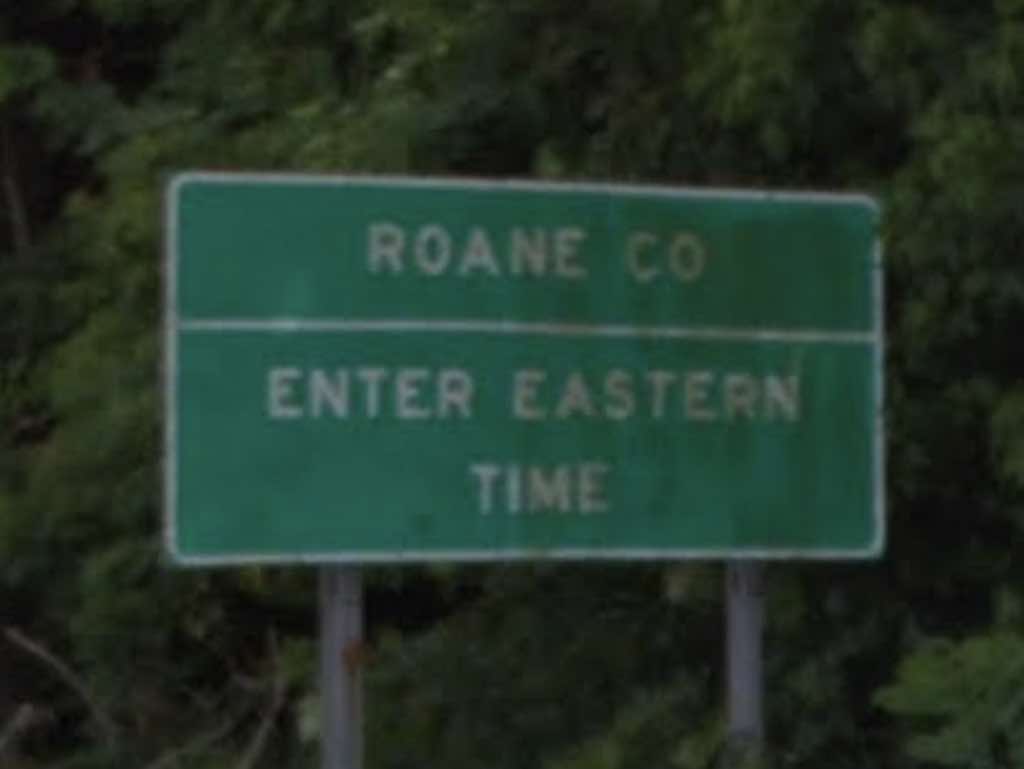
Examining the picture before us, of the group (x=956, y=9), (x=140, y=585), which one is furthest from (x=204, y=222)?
(x=140, y=585)

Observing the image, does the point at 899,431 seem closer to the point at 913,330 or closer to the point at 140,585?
the point at 913,330

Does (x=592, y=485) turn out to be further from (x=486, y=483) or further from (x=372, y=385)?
(x=372, y=385)

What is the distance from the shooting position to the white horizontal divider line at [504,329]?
6.38m

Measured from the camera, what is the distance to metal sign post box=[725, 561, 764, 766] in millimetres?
6914

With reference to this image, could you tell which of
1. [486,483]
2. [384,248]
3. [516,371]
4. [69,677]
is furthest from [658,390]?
[69,677]

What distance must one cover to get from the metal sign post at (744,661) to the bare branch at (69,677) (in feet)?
10.3

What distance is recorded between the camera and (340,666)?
6508mm

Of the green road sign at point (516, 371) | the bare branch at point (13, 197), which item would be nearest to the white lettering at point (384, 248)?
the green road sign at point (516, 371)

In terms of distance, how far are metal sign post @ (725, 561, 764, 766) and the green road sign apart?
18 centimetres

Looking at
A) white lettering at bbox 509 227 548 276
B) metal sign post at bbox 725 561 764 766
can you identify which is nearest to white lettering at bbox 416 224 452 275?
white lettering at bbox 509 227 548 276

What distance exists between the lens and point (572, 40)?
8.13 m

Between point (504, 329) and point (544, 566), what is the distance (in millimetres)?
1348

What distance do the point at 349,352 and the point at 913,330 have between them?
153 centimetres

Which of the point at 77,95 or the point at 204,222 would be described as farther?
the point at 77,95
